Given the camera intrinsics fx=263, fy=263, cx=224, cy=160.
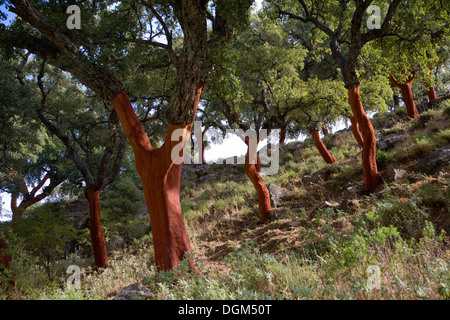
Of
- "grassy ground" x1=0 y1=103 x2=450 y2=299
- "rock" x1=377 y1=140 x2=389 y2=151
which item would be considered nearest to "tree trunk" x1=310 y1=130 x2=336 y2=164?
"grassy ground" x1=0 y1=103 x2=450 y2=299

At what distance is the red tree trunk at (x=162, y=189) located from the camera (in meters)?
5.40

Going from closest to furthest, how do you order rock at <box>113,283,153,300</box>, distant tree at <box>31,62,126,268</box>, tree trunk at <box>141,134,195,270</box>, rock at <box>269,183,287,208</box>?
rock at <box>113,283,153,300</box> < tree trunk at <box>141,134,195,270</box> < distant tree at <box>31,62,126,268</box> < rock at <box>269,183,287,208</box>

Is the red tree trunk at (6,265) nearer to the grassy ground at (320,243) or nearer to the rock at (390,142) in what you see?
the grassy ground at (320,243)

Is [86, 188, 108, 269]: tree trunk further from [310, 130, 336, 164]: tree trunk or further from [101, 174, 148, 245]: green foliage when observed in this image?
[310, 130, 336, 164]: tree trunk

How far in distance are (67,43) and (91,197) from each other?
6.68 meters

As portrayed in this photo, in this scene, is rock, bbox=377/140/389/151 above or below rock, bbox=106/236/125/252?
above

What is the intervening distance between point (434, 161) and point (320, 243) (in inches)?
187

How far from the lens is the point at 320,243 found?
213 inches

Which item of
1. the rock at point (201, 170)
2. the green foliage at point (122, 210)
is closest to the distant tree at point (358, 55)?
the green foliage at point (122, 210)

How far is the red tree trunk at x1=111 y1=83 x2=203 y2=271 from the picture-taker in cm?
540

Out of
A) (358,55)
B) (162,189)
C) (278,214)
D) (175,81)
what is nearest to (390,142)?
(358,55)

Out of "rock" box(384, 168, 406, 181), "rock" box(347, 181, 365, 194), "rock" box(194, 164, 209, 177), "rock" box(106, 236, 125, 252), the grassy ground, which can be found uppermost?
"rock" box(194, 164, 209, 177)

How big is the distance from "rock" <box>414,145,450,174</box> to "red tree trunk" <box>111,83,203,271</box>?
6732 millimetres

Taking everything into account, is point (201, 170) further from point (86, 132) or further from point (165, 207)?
point (165, 207)
